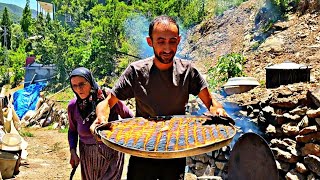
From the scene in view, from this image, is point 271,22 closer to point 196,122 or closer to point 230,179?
point 230,179

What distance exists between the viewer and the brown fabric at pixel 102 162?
10.1 ft

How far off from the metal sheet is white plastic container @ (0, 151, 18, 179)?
441cm

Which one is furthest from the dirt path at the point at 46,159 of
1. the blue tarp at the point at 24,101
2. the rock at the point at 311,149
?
the blue tarp at the point at 24,101

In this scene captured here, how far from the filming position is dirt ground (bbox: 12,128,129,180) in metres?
7.15

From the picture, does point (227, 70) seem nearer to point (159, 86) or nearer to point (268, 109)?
point (268, 109)

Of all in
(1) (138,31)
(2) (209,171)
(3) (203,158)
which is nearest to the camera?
(2) (209,171)

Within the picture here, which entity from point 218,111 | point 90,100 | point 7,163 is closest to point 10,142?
point 7,163

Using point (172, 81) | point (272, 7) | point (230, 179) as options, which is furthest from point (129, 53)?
point (172, 81)

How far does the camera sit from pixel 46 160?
8.73 m

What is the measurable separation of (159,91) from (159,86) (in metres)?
0.03

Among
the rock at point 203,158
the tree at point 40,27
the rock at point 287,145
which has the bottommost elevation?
the rock at point 203,158

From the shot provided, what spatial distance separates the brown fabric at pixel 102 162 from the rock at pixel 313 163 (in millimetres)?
2085

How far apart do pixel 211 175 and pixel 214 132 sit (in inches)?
148

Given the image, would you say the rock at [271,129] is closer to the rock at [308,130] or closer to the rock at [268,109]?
the rock at [268,109]
